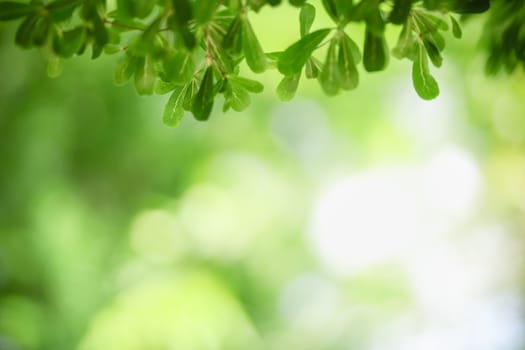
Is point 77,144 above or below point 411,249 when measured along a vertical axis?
above

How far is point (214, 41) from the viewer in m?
0.48

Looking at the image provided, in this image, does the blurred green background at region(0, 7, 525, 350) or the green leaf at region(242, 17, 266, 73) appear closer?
the green leaf at region(242, 17, 266, 73)

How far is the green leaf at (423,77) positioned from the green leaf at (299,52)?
8 centimetres

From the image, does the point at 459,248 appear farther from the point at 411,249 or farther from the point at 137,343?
the point at 137,343

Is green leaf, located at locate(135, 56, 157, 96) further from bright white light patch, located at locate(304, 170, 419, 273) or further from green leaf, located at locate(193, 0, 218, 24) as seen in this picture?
bright white light patch, located at locate(304, 170, 419, 273)

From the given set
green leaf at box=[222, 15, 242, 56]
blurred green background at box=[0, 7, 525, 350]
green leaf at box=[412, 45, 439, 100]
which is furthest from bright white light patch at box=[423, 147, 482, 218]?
green leaf at box=[222, 15, 242, 56]

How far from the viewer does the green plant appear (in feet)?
1.45

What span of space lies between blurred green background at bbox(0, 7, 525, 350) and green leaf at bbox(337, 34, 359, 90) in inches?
71.9

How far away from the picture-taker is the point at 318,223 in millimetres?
2625

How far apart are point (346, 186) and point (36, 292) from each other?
1275 millimetres

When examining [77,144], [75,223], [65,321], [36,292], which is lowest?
[65,321]

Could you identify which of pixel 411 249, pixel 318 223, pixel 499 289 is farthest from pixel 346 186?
pixel 499 289

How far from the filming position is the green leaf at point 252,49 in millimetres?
470

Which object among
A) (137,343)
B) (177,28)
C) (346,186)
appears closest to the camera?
(177,28)
